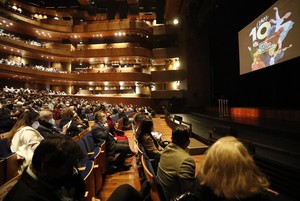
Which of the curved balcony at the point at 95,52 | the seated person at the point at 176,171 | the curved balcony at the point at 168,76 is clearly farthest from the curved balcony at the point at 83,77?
the seated person at the point at 176,171

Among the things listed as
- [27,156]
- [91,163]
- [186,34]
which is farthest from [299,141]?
[186,34]

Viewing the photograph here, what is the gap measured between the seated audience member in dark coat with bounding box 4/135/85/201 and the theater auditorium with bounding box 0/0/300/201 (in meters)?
0.66

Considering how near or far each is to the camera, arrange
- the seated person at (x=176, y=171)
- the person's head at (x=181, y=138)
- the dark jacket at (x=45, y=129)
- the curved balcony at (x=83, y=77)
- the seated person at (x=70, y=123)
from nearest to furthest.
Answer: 1. the seated person at (x=176, y=171)
2. the person's head at (x=181, y=138)
3. the dark jacket at (x=45, y=129)
4. the seated person at (x=70, y=123)
5. the curved balcony at (x=83, y=77)

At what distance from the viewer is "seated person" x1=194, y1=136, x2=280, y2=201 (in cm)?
109

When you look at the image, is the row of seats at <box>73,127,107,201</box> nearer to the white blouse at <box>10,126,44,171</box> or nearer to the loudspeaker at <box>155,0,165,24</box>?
the white blouse at <box>10,126,44,171</box>

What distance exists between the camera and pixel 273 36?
6.08m

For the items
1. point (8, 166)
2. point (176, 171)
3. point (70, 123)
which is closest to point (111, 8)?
point (70, 123)

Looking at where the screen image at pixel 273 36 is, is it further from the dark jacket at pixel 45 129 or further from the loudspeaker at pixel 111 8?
the loudspeaker at pixel 111 8

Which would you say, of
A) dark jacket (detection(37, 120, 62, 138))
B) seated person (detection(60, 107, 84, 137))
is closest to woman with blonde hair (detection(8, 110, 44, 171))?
dark jacket (detection(37, 120, 62, 138))

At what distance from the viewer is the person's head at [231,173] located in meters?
1.09

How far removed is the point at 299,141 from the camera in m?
4.07

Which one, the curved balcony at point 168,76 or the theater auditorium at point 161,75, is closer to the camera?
the theater auditorium at point 161,75

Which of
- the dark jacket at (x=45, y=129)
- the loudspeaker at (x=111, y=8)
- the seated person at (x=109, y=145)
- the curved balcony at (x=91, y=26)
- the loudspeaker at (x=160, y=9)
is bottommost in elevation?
the seated person at (x=109, y=145)

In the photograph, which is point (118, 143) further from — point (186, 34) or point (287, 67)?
point (186, 34)
